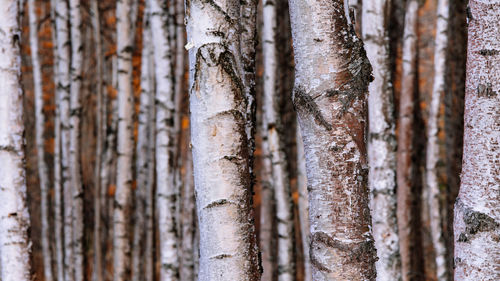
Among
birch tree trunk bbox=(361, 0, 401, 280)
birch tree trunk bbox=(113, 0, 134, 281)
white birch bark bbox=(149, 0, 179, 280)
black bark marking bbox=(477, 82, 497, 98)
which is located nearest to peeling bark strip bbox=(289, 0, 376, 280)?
black bark marking bbox=(477, 82, 497, 98)

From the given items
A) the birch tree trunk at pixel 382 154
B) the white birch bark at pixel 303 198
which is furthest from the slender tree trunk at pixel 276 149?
the birch tree trunk at pixel 382 154

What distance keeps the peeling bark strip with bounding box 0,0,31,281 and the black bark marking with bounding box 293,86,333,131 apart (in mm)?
1100

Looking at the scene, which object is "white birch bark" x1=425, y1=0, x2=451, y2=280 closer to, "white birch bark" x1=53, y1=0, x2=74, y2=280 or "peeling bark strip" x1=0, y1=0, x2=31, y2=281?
"peeling bark strip" x1=0, y1=0, x2=31, y2=281

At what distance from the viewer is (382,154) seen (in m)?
1.68

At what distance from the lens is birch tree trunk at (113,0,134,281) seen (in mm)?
2080

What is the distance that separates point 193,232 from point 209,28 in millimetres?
1421

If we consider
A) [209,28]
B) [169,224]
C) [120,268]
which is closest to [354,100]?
[209,28]

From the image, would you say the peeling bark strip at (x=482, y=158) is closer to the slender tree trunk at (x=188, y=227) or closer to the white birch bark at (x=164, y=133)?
the white birch bark at (x=164, y=133)

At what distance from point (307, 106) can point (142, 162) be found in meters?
1.55

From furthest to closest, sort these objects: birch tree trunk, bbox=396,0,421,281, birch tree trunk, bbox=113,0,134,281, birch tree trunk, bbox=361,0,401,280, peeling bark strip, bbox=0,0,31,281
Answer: birch tree trunk, bbox=113,0,134,281, birch tree trunk, bbox=396,0,421,281, birch tree trunk, bbox=361,0,401,280, peeling bark strip, bbox=0,0,31,281

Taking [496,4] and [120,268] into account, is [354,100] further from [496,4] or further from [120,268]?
[120,268]

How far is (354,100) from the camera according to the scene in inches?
33.4

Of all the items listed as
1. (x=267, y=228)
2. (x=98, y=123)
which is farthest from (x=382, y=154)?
(x=98, y=123)

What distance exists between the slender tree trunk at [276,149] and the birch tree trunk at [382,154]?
382mm
